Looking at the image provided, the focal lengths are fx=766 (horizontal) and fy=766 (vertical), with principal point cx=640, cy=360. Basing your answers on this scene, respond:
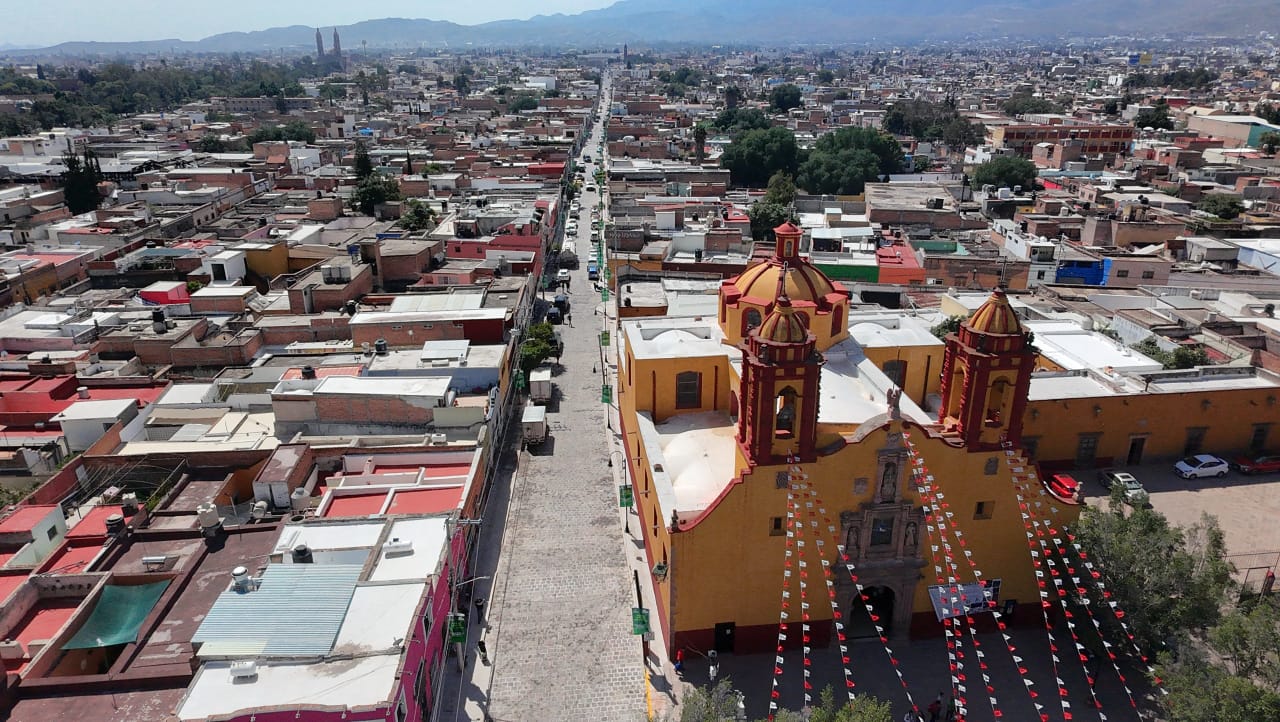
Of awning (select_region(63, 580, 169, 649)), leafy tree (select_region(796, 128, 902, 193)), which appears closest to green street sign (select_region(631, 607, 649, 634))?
awning (select_region(63, 580, 169, 649))

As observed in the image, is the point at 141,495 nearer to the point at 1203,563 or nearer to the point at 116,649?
the point at 116,649

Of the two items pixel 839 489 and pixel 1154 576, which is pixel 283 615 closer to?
pixel 839 489

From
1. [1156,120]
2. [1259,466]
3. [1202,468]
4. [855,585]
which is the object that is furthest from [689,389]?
[1156,120]

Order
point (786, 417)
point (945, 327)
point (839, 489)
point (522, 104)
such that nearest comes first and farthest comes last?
1. point (786, 417)
2. point (839, 489)
3. point (945, 327)
4. point (522, 104)

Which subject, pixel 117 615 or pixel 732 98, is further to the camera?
pixel 732 98

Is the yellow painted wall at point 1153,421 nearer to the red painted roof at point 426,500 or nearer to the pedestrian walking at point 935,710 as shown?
the pedestrian walking at point 935,710

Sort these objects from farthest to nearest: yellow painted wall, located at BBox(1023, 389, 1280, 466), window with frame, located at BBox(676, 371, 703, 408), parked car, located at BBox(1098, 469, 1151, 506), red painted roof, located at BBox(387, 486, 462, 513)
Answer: yellow painted wall, located at BBox(1023, 389, 1280, 466)
parked car, located at BBox(1098, 469, 1151, 506)
window with frame, located at BBox(676, 371, 703, 408)
red painted roof, located at BBox(387, 486, 462, 513)

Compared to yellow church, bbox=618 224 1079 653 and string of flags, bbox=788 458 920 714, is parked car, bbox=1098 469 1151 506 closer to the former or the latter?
yellow church, bbox=618 224 1079 653
